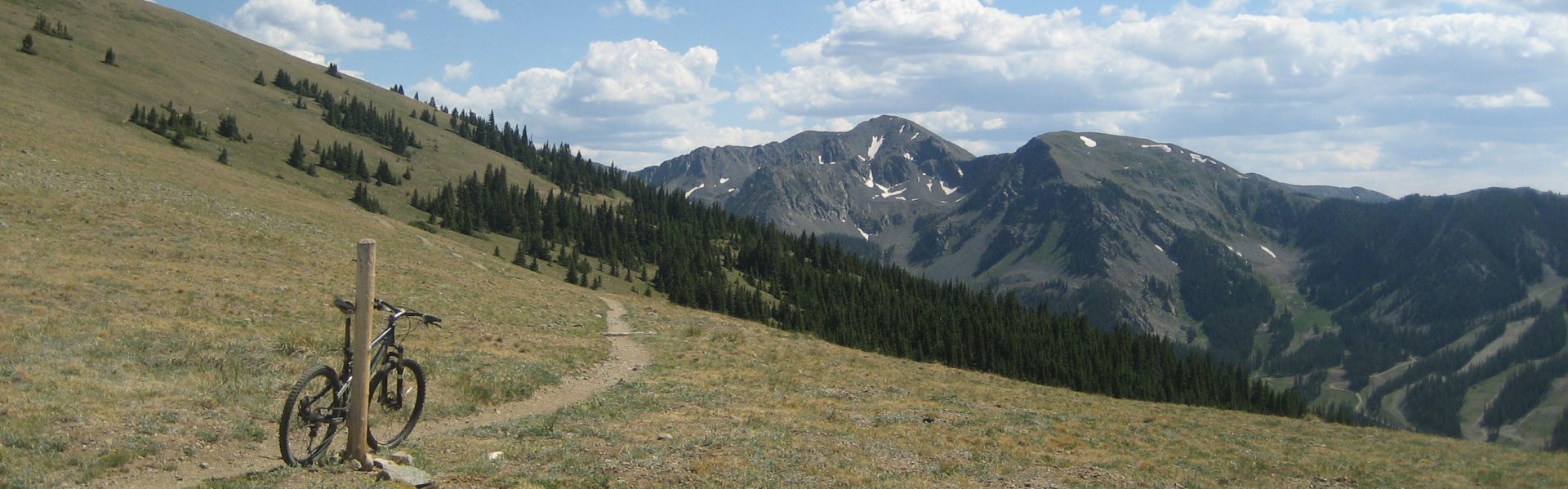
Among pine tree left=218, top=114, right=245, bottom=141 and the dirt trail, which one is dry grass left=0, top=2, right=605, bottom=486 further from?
pine tree left=218, top=114, right=245, bottom=141

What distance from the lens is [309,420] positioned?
12.0m

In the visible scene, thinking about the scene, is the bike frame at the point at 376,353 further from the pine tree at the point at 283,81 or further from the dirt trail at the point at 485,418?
the pine tree at the point at 283,81

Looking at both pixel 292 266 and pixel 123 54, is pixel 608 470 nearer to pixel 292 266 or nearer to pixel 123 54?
pixel 292 266

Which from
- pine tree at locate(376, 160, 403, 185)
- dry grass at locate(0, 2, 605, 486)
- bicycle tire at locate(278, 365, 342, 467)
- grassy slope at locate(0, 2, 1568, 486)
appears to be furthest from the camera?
pine tree at locate(376, 160, 403, 185)

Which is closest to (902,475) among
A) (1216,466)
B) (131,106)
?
(1216,466)

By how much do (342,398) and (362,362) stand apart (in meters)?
0.90

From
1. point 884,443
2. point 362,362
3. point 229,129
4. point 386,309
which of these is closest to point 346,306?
point 362,362

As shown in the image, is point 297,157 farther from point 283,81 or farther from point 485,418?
point 485,418

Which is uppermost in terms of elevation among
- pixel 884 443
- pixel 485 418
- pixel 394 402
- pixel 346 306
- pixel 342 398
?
pixel 346 306

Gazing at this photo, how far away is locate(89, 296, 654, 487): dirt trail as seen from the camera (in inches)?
462

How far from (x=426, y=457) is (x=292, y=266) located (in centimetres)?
3368

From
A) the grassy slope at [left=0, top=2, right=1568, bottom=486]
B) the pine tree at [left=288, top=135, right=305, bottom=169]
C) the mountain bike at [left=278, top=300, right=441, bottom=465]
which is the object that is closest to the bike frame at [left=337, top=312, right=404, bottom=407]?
the mountain bike at [left=278, top=300, right=441, bottom=465]

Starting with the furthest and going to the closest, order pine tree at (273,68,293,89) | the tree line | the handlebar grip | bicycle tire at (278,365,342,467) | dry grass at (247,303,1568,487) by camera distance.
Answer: pine tree at (273,68,293,89) < the tree line < dry grass at (247,303,1568,487) < the handlebar grip < bicycle tire at (278,365,342,467)

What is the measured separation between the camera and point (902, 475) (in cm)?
1661
